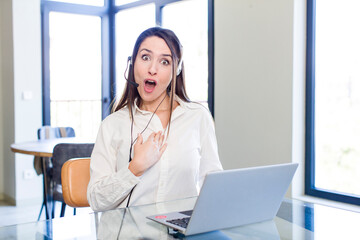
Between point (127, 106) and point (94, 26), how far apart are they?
3935 millimetres

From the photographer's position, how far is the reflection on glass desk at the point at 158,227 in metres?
1.10

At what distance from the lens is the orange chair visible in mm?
1573

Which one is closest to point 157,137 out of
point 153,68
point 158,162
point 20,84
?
point 158,162

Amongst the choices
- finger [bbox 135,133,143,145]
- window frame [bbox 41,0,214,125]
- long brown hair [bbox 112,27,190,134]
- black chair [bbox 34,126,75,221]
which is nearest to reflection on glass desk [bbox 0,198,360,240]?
finger [bbox 135,133,143,145]

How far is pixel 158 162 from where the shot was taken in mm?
1497

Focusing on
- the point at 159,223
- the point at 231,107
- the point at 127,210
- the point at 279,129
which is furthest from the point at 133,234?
the point at 231,107

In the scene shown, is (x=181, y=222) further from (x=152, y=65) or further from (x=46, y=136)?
(x=46, y=136)

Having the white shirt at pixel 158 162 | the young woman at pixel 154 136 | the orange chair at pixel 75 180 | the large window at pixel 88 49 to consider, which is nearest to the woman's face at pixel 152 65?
the young woman at pixel 154 136

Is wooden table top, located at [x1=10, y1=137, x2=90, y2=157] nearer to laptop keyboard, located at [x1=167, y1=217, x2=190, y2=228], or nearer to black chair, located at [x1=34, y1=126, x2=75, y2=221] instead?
black chair, located at [x1=34, y1=126, x2=75, y2=221]

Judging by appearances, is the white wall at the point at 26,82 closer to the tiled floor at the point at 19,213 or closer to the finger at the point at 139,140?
the tiled floor at the point at 19,213

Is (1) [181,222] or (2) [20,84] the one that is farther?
(2) [20,84]

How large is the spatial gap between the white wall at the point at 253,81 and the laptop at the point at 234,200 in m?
1.92
